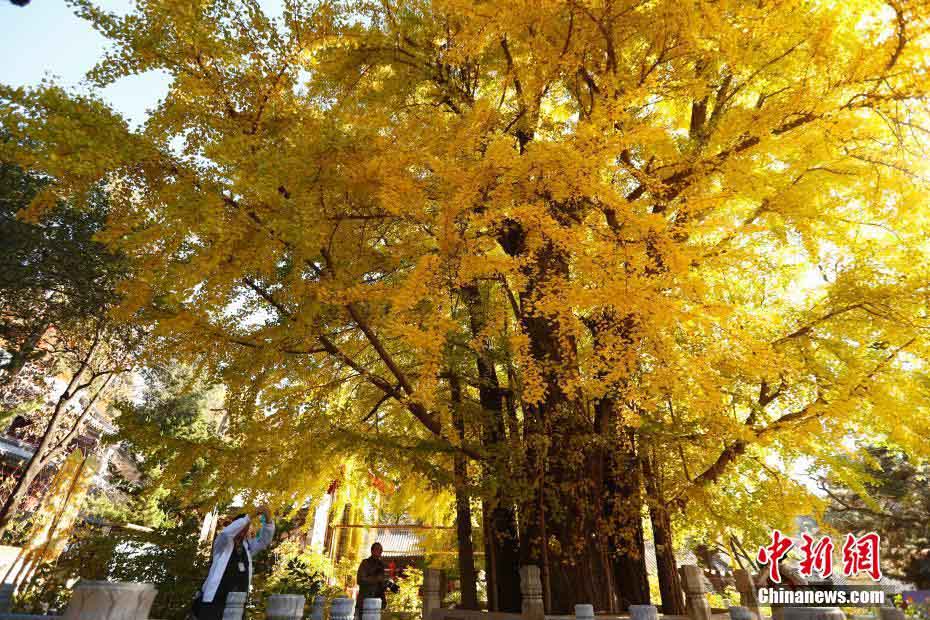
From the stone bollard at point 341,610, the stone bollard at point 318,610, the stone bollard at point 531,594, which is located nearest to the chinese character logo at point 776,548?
the stone bollard at point 531,594

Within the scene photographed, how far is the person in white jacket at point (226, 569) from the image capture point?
4152 mm

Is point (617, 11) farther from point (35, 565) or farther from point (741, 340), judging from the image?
point (35, 565)

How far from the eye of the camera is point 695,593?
5.99m

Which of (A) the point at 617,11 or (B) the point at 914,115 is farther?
(A) the point at 617,11

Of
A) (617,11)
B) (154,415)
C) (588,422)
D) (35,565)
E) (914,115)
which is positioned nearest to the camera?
(914,115)

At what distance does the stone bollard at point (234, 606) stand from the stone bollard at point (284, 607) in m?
0.21

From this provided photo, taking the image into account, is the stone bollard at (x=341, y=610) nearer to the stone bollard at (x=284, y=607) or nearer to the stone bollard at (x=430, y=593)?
the stone bollard at (x=284, y=607)

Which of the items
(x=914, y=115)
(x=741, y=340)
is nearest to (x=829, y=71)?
(x=914, y=115)

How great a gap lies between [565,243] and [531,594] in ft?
11.8

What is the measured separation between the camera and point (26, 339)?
9.38 meters

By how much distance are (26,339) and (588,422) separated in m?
10.6

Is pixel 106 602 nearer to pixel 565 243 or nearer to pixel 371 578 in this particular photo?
pixel 565 243

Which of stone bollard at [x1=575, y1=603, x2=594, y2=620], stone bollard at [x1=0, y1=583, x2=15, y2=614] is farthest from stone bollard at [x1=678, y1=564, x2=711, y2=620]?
stone bollard at [x1=0, y1=583, x2=15, y2=614]

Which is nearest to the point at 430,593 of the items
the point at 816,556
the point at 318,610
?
the point at 318,610
